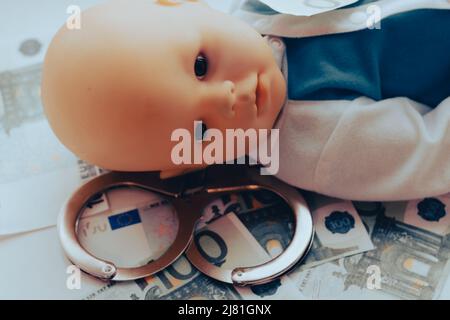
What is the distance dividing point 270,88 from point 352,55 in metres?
0.13

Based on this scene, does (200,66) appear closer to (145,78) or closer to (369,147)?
(145,78)

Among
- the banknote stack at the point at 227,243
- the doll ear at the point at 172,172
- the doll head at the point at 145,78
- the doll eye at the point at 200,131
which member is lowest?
the banknote stack at the point at 227,243

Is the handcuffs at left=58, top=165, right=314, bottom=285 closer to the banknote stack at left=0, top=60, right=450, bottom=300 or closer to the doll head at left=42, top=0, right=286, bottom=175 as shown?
the banknote stack at left=0, top=60, right=450, bottom=300

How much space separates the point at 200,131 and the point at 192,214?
0.17 meters

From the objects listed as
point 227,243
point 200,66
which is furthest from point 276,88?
point 227,243

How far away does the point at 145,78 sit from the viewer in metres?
0.61

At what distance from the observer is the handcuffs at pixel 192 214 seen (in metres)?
0.75

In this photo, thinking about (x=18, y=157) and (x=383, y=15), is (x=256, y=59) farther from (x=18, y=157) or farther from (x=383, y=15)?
(x=18, y=157)

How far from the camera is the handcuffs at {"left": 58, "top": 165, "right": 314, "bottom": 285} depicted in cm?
75

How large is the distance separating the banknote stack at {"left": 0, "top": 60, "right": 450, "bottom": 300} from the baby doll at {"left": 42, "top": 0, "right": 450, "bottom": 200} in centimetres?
5

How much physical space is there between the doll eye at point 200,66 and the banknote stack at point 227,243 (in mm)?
232

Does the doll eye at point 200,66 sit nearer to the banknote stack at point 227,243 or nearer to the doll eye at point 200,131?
the doll eye at point 200,131

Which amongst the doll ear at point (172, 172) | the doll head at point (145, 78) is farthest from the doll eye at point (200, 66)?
the doll ear at point (172, 172)
